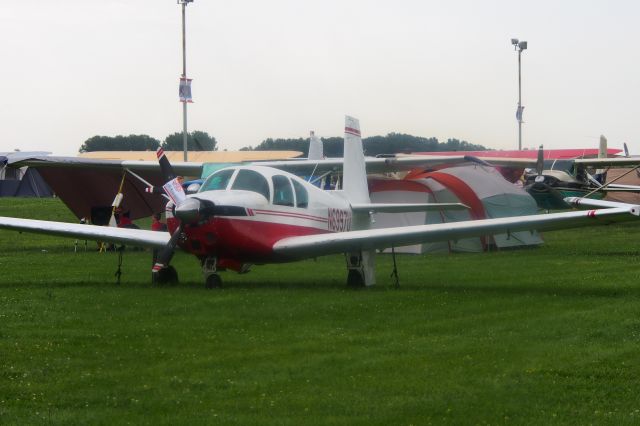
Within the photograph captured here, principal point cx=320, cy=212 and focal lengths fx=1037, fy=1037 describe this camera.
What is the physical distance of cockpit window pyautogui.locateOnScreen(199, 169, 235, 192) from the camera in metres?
16.1

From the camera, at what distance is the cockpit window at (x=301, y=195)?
A: 55.7ft

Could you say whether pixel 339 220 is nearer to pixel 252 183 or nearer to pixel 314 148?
pixel 252 183

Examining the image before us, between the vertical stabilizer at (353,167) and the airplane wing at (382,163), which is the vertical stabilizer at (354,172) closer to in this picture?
the vertical stabilizer at (353,167)

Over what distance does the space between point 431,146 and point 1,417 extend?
2730 inches

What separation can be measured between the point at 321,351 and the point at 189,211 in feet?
18.2

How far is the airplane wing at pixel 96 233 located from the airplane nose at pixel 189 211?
194 cm

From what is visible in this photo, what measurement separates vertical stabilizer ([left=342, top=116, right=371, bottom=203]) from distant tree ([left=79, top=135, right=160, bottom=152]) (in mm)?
76532

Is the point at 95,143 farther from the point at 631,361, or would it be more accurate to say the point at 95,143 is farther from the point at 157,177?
the point at 631,361

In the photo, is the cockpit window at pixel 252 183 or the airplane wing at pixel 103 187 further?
the airplane wing at pixel 103 187

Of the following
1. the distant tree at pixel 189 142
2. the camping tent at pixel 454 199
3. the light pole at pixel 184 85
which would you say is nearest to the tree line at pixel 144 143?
the distant tree at pixel 189 142

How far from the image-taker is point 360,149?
2028 cm

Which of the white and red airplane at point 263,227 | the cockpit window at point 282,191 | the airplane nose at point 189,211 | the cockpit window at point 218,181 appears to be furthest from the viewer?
the cockpit window at point 282,191

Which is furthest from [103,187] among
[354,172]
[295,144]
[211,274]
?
[295,144]

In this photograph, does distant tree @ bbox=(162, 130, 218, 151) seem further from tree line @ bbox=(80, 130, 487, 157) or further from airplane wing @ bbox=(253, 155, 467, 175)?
airplane wing @ bbox=(253, 155, 467, 175)
